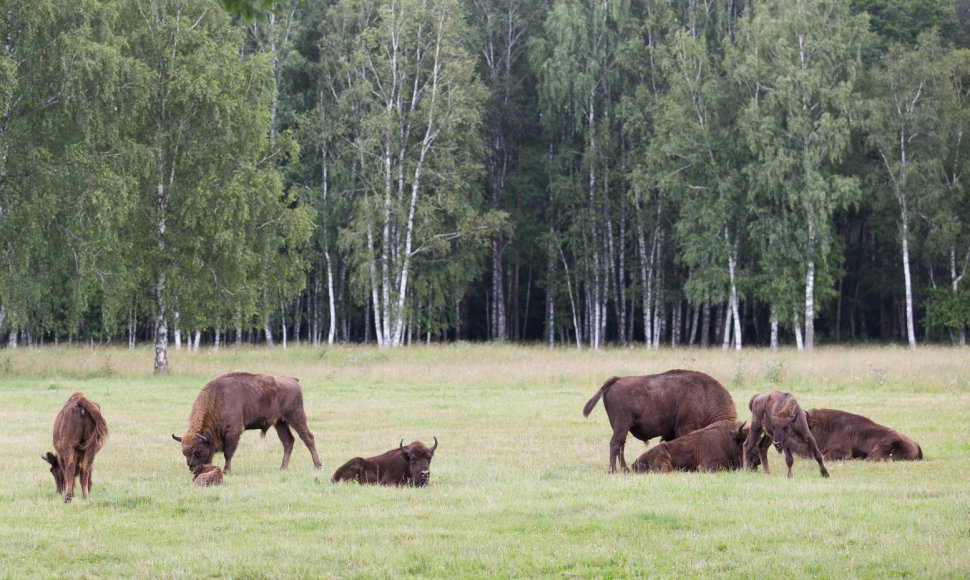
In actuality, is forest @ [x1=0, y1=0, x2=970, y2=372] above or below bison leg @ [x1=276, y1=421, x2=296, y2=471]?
above

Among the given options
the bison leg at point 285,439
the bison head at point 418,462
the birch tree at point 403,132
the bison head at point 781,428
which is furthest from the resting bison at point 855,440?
the birch tree at point 403,132

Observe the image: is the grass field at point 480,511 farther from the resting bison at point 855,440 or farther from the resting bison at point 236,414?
the resting bison at point 855,440

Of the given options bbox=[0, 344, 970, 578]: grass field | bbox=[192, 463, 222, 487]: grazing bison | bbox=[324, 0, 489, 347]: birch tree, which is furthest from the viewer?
bbox=[324, 0, 489, 347]: birch tree

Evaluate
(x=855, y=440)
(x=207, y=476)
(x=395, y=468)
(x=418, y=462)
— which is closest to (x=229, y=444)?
(x=207, y=476)

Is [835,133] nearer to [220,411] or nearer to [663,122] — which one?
[663,122]

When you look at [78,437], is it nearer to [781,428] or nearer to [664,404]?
[664,404]

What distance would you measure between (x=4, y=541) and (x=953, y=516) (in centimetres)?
830

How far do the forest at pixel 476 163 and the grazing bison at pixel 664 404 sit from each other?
70.2 ft

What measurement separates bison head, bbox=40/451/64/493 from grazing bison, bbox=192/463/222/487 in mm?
1420

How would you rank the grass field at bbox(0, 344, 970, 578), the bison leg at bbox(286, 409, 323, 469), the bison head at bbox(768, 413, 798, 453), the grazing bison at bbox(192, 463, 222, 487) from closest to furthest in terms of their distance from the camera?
the grass field at bbox(0, 344, 970, 578) → the grazing bison at bbox(192, 463, 222, 487) → the bison head at bbox(768, 413, 798, 453) → the bison leg at bbox(286, 409, 323, 469)

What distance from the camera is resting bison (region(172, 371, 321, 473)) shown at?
39.3 feet

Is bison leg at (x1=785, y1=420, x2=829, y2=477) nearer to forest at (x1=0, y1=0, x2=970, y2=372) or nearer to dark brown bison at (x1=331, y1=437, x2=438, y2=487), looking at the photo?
dark brown bison at (x1=331, y1=437, x2=438, y2=487)

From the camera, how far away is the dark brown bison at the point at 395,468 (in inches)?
433

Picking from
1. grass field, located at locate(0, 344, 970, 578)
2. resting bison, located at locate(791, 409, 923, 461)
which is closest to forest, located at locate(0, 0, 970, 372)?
grass field, located at locate(0, 344, 970, 578)
